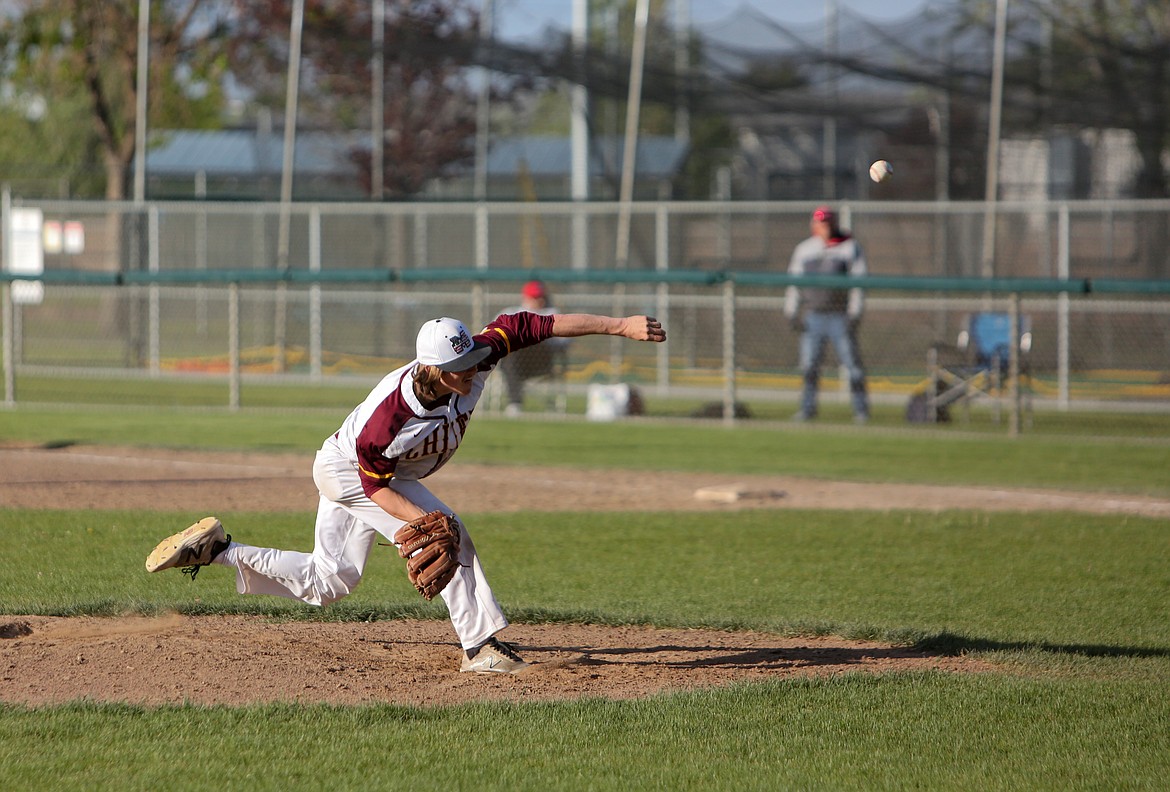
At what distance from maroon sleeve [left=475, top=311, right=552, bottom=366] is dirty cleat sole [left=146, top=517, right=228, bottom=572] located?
131 cm

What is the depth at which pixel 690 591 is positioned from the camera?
→ 703cm

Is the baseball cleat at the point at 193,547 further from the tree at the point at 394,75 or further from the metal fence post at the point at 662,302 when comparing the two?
the tree at the point at 394,75

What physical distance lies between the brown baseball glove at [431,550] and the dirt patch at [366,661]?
0.41m

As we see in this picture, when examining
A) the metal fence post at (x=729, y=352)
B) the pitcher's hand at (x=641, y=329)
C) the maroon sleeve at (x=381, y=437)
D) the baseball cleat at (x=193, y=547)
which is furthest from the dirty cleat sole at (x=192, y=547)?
the metal fence post at (x=729, y=352)

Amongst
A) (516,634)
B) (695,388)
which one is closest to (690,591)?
(516,634)

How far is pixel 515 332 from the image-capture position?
538 centimetres

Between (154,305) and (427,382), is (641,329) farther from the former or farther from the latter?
(154,305)

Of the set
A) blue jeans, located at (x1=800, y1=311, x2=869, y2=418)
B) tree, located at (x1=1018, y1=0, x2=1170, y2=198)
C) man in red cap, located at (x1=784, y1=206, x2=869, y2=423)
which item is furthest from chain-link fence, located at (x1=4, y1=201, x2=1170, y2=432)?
tree, located at (x1=1018, y1=0, x2=1170, y2=198)

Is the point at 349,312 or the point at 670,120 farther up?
the point at 670,120

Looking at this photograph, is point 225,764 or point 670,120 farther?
point 670,120

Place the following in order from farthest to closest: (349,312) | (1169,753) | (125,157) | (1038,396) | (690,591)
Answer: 1. (125,157)
2. (349,312)
3. (1038,396)
4. (690,591)
5. (1169,753)

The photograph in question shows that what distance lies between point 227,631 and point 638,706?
6.70ft

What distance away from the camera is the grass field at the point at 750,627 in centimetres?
411

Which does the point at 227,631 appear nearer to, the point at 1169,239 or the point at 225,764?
the point at 225,764
